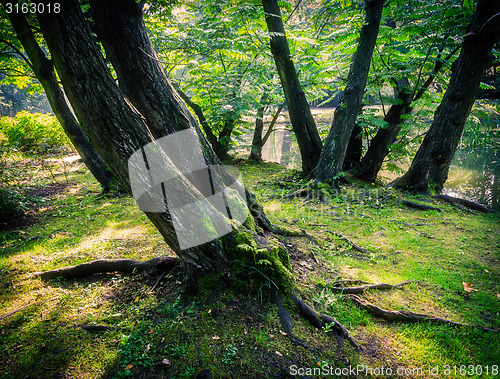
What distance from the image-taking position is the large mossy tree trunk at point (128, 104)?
80.4 inches

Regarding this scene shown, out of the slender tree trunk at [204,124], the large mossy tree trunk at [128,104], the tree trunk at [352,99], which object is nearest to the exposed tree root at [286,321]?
the large mossy tree trunk at [128,104]

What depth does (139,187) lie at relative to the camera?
2.32 metres

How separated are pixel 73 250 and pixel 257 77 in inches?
301

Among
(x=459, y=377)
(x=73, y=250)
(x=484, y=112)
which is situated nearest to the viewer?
(x=459, y=377)

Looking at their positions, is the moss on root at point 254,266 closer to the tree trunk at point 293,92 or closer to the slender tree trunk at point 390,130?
the tree trunk at point 293,92

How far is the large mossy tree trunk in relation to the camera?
80.4 inches

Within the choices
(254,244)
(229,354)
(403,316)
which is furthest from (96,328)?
(403,316)

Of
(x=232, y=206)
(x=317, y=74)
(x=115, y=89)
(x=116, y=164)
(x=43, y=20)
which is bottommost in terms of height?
(x=232, y=206)

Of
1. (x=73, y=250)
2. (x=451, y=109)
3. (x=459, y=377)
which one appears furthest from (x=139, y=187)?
(x=451, y=109)

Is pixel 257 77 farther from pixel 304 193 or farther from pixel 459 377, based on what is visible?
pixel 459 377

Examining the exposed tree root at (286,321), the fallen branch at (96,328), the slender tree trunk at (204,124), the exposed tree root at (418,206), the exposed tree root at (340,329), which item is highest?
the slender tree trunk at (204,124)

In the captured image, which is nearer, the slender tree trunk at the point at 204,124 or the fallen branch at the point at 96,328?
the fallen branch at the point at 96,328

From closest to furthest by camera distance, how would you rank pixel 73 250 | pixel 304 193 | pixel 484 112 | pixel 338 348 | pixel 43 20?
pixel 43 20 < pixel 338 348 < pixel 73 250 < pixel 304 193 < pixel 484 112

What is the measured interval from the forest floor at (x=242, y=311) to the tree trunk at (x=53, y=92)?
8.07 feet
